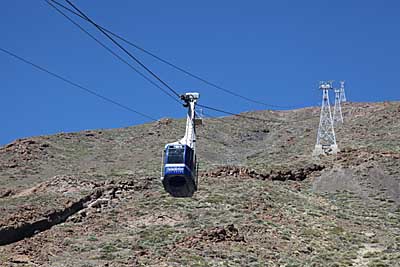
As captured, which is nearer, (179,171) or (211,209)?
(179,171)

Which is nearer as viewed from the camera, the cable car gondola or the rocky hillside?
the cable car gondola

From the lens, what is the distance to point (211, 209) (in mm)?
43594

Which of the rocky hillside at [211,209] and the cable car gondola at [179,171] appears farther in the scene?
the rocky hillside at [211,209]

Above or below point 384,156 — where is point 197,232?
below

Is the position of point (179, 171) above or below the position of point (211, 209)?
below

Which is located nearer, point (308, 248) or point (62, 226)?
point (308, 248)

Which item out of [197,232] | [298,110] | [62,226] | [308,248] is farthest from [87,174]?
[298,110]

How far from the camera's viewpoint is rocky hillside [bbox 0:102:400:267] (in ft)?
118

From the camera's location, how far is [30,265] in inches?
1355

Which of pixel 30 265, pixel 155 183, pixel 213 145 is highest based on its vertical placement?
pixel 213 145

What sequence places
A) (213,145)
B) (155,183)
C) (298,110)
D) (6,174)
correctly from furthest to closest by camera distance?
(298,110) → (213,145) → (6,174) → (155,183)

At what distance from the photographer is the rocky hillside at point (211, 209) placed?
36.0m

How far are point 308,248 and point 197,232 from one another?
19.3 ft

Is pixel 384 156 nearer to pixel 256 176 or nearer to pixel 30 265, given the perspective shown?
pixel 256 176
